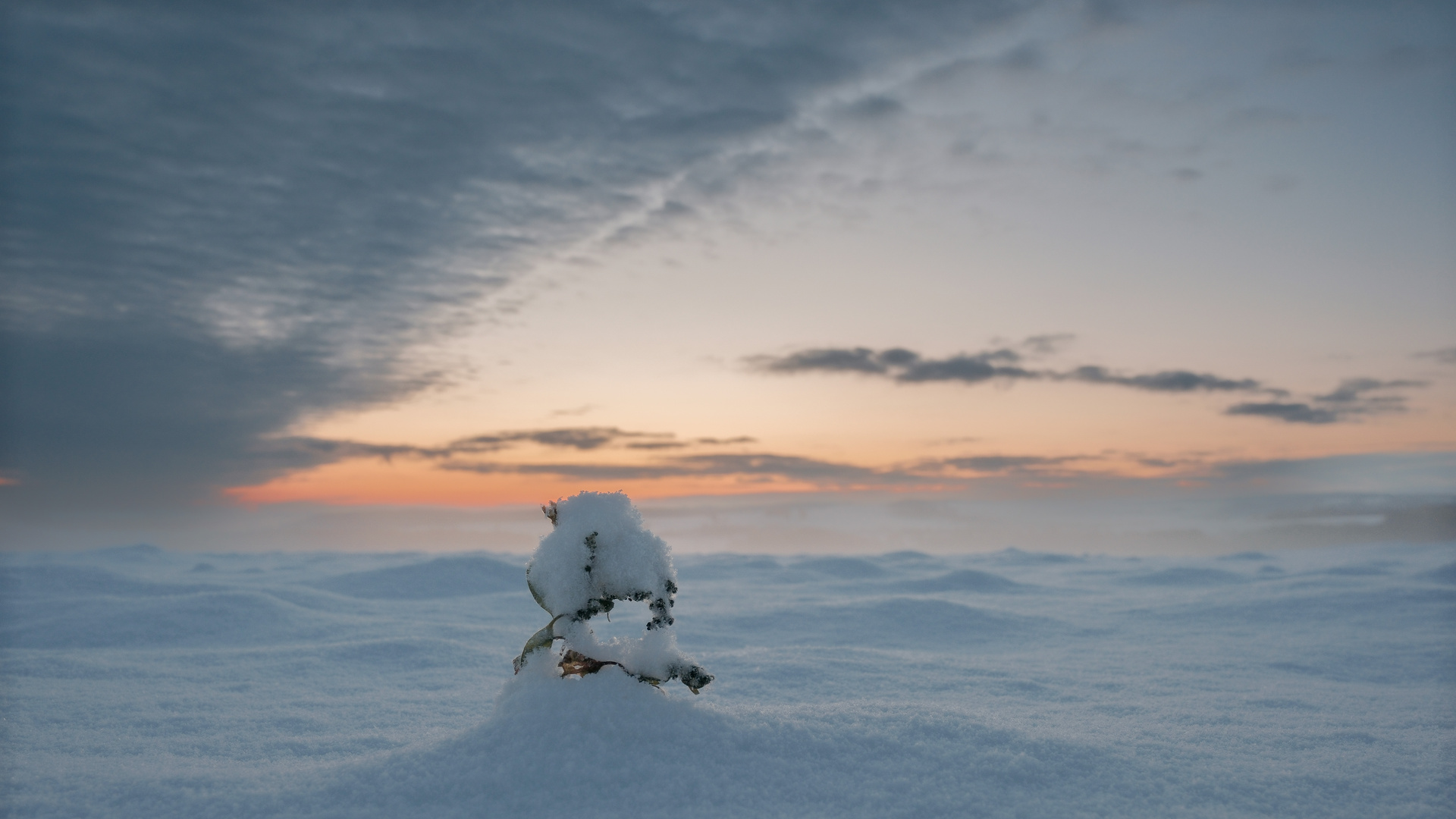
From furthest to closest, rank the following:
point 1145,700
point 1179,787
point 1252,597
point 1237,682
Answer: point 1252,597
point 1237,682
point 1145,700
point 1179,787

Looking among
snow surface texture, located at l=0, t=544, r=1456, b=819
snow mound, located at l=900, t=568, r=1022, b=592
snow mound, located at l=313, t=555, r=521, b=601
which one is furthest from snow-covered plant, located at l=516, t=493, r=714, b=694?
snow mound, located at l=900, t=568, r=1022, b=592

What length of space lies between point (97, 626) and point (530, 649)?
7.45 m

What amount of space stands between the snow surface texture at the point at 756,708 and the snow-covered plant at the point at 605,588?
118mm

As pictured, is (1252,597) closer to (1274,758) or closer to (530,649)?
(1274,758)

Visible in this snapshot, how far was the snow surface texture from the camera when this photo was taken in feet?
10.4

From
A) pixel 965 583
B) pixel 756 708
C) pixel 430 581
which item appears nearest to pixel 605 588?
pixel 756 708

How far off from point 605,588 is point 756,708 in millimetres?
1260

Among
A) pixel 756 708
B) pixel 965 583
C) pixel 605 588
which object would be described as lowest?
pixel 965 583

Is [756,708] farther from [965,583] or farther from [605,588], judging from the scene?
[965,583]

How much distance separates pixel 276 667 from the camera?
6.57 m

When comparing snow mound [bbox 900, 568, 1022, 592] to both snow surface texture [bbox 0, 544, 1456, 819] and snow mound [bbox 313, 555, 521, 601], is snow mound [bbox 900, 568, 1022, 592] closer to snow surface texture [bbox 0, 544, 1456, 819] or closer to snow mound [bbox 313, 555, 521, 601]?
snow surface texture [bbox 0, 544, 1456, 819]

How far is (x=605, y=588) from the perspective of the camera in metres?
3.45

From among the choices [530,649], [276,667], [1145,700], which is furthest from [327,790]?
[1145,700]

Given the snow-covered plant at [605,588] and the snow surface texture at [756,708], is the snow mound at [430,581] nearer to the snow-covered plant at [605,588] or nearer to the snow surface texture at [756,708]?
the snow surface texture at [756,708]
